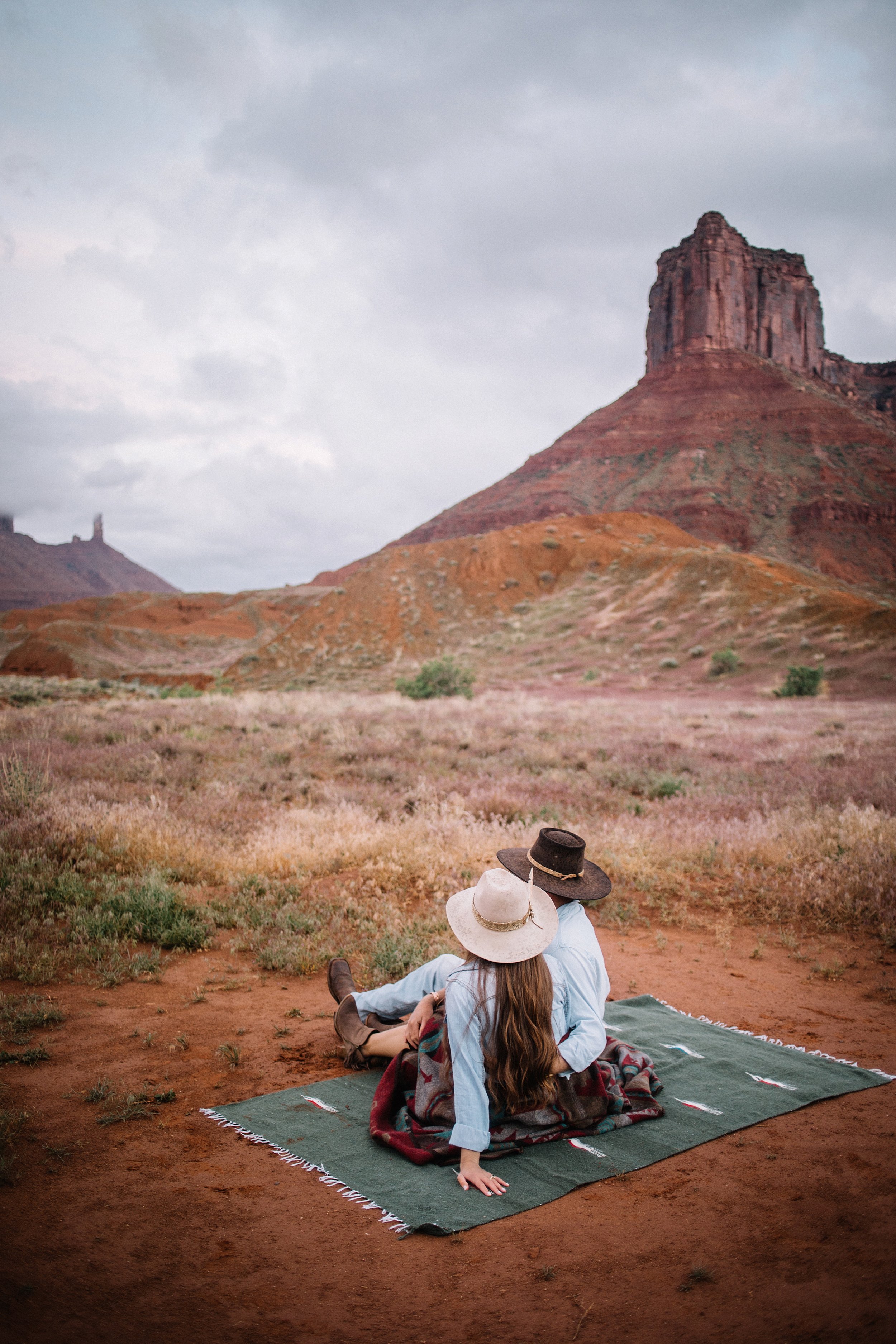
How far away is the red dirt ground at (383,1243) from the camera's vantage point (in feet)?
7.22

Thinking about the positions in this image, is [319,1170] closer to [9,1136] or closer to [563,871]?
[9,1136]

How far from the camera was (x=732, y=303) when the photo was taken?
87188mm

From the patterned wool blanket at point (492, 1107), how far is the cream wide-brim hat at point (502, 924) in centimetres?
47

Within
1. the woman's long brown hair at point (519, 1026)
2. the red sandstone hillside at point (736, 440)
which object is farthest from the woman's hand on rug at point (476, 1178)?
the red sandstone hillside at point (736, 440)

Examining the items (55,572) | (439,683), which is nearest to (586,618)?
(439,683)

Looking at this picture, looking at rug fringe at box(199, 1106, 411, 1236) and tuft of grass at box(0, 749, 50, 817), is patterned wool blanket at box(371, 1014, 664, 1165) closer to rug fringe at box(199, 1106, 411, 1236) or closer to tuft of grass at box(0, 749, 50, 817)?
rug fringe at box(199, 1106, 411, 1236)

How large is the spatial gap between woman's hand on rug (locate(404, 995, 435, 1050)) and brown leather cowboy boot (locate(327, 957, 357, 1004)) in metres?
0.77

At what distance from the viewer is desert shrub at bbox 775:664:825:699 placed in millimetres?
24734

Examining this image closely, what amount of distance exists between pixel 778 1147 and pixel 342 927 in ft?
11.0

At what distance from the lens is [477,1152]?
9.68 ft

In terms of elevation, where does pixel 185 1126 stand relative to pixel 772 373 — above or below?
below

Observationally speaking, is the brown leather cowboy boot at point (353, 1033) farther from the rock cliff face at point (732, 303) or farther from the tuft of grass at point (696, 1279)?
the rock cliff face at point (732, 303)

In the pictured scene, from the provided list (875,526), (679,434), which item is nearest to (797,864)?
(875,526)

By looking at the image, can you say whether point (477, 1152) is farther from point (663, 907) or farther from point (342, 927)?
point (663, 907)
